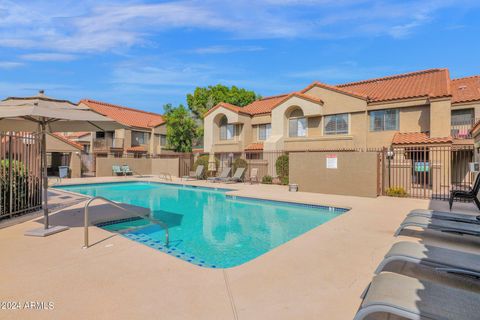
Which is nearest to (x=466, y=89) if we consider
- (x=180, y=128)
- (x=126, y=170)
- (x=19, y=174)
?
(x=180, y=128)

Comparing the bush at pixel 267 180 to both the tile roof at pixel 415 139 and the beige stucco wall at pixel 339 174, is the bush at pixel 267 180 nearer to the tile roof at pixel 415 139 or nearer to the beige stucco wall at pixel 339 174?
the beige stucco wall at pixel 339 174

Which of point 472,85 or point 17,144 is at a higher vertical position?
point 472,85

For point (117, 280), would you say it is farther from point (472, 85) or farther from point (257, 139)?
point (472, 85)

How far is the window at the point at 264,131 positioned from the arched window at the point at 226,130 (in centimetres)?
260

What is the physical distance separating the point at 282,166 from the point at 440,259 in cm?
1597

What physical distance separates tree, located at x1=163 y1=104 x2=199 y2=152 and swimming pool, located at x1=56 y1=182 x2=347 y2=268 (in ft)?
55.4

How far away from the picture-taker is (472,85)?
21938 mm

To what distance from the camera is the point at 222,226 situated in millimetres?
9125

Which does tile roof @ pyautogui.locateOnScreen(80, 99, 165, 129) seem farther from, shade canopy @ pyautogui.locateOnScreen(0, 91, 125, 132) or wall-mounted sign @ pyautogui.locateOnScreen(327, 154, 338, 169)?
shade canopy @ pyautogui.locateOnScreen(0, 91, 125, 132)

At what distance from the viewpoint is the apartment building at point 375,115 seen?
1770cm

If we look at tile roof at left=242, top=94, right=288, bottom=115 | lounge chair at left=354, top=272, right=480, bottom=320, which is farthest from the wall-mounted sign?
tile roof at left=242, top=94, right=288, bottom=115

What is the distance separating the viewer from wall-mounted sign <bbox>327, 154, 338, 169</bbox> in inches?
551

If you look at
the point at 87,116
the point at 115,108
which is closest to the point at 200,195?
the point at 87,116

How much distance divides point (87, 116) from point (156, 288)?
424cm
